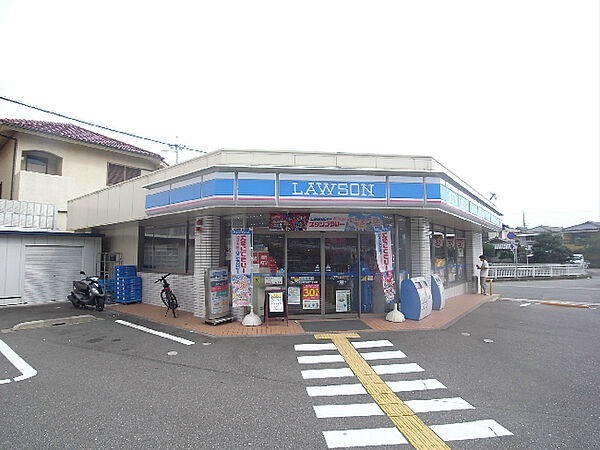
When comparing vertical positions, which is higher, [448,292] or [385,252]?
[385,252]

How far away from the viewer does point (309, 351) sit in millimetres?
6199

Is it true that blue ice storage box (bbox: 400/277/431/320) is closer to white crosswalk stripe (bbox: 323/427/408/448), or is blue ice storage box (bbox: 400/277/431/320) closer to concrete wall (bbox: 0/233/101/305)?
white crosswalk stripe (bbox: 323/427/408/448)

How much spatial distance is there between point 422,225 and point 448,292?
180 inches

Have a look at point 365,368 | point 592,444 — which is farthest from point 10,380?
point 592,444

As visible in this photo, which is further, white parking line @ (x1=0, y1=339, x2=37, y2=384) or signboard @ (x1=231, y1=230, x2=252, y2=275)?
signboard @ (x1=231, y1=230, x2=252, y2=275)

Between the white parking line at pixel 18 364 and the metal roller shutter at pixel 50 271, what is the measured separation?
634cm

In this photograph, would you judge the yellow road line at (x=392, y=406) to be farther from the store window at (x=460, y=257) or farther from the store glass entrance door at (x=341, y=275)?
the store window at (x=460, y=257)

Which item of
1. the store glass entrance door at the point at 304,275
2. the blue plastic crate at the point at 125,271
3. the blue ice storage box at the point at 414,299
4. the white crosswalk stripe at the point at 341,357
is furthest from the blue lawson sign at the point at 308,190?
the blue plastic crate at the point at 125,271

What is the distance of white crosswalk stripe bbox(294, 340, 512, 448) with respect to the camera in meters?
3.38

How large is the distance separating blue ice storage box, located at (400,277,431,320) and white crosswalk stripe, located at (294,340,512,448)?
102 inches

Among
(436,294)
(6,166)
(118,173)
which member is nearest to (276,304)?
(436,294)

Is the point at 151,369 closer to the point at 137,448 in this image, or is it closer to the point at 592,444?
the point at 137,448

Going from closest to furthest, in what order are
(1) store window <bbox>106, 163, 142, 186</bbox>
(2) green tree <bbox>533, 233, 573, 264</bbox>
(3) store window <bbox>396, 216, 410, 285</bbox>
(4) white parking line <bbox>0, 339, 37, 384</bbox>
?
(4) white parking line <bbox>0, 339, 37, 384</bbox> < (3) store window <bbox>396, 216, 410, 285</bbox> < (1) store window <bbox>106, 163, 142, 186</bbox> < (2) green tree <bbox>533, 233, 573, 264</bbox>

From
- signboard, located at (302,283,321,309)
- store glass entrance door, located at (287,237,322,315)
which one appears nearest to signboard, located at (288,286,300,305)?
store glass entrance door, located at (287,237,322,315)
